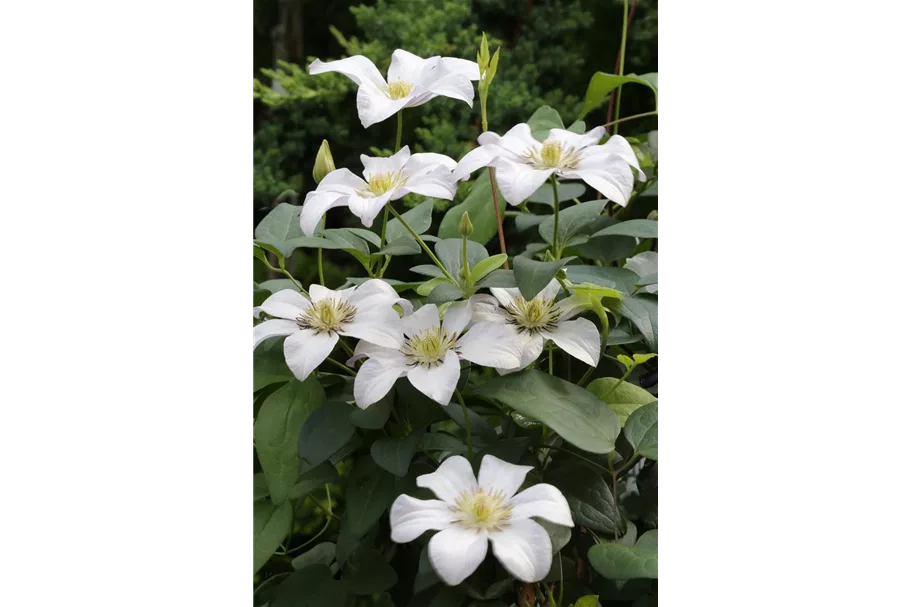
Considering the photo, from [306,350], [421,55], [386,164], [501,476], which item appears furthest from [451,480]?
[421,55]

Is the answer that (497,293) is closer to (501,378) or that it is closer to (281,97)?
(501,378)

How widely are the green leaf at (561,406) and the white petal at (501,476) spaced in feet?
0.11

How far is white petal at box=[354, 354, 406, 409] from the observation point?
50 cm

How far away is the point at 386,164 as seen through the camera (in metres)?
0.58

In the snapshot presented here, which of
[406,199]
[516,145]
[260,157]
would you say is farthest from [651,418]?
[260,157]

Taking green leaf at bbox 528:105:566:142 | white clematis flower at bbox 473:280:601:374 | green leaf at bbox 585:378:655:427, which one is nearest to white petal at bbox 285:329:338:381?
white clematis flower at bbox 473:280:601:374

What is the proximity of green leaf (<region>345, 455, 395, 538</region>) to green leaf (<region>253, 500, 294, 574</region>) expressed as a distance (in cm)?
6

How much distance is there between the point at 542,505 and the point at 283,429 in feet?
0.69

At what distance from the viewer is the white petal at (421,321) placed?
537 millimetres

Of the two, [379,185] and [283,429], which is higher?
[379,185]

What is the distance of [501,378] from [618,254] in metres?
0.23

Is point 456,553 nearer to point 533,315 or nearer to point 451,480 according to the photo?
point 451,480

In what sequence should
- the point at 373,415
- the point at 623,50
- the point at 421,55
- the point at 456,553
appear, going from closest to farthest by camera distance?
the point at 456,553, the point at 373,415, the point at 623,50, the point at 421,55

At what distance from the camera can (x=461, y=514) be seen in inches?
18.1
